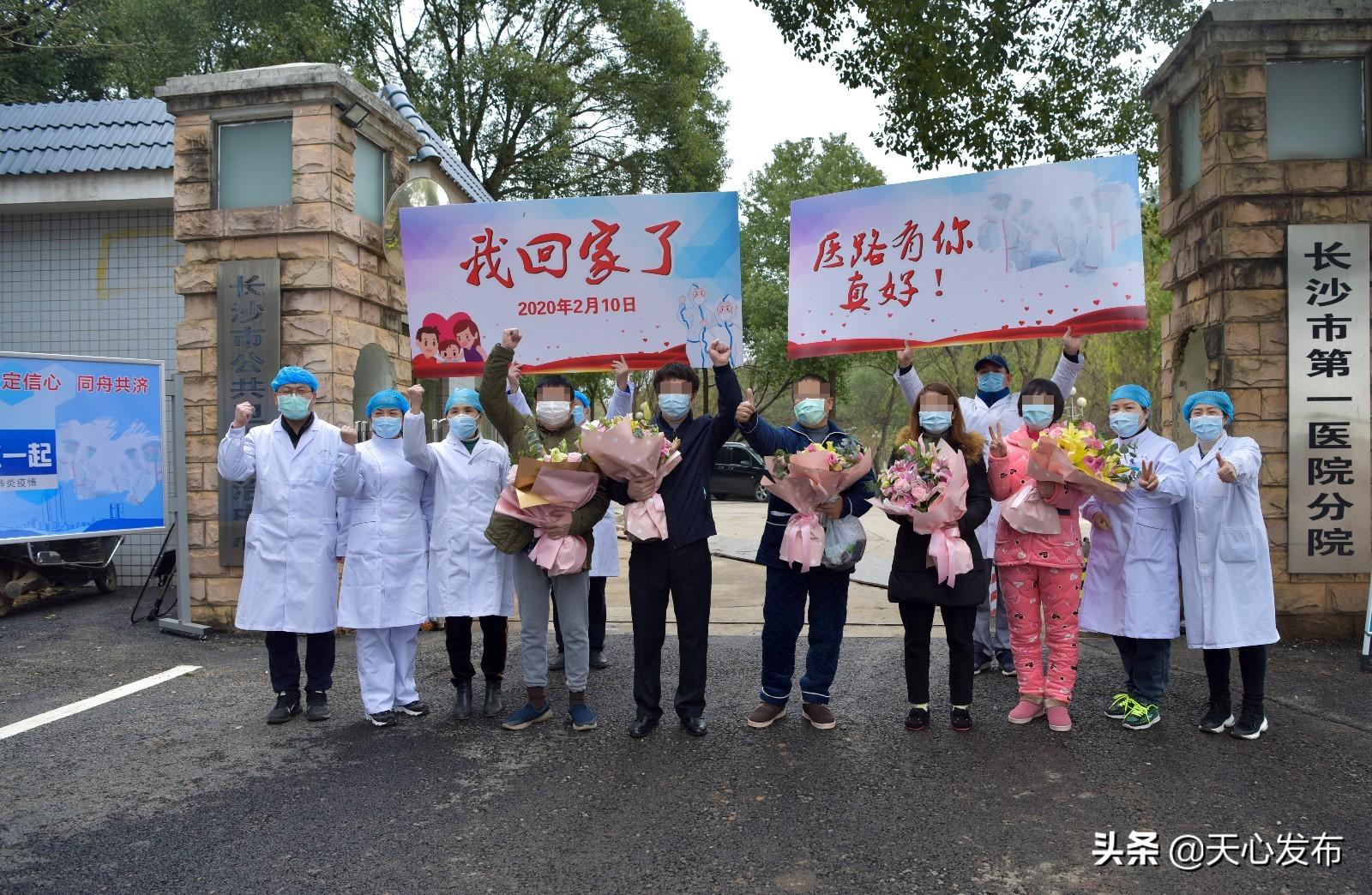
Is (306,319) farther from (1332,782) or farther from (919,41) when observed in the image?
(1332,782)

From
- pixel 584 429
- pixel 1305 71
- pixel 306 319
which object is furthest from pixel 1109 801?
pixel 306 319

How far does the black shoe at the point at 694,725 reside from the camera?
4711 millimetres

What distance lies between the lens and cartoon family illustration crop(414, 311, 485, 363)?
6.00 metres

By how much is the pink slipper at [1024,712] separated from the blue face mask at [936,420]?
4.60 feet

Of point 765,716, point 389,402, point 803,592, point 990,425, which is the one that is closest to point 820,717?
point 765,716

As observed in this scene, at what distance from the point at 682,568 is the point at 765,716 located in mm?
851

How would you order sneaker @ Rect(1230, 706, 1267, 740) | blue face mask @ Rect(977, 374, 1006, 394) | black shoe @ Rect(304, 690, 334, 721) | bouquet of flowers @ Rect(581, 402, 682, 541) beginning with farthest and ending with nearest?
blue face mask @ Rect(977, 374, 1006, 394), black shoe @ Rect(304, 690, 334, 721), sneaker @ Rect(1230, 706, 1267, 740), bouquet of flowers @ Rect(581, 402, 682, 541)

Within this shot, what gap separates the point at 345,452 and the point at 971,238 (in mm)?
3519

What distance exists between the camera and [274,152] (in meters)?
7.52

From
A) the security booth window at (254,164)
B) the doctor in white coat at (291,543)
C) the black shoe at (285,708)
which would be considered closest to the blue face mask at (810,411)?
the doctor in white coat at (291,543)

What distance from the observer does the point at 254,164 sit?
7.55 metres

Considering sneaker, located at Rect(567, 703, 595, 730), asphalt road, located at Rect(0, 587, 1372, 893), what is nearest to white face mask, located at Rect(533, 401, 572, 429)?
sneaker, located at Rect(567, 703, 595, 730)

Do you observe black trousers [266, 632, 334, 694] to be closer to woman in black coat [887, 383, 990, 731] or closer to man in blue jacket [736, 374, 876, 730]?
man in blue jacket [736, 374, 876, 730]

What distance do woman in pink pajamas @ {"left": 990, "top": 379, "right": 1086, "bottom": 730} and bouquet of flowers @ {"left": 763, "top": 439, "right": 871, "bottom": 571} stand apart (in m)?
0.79
